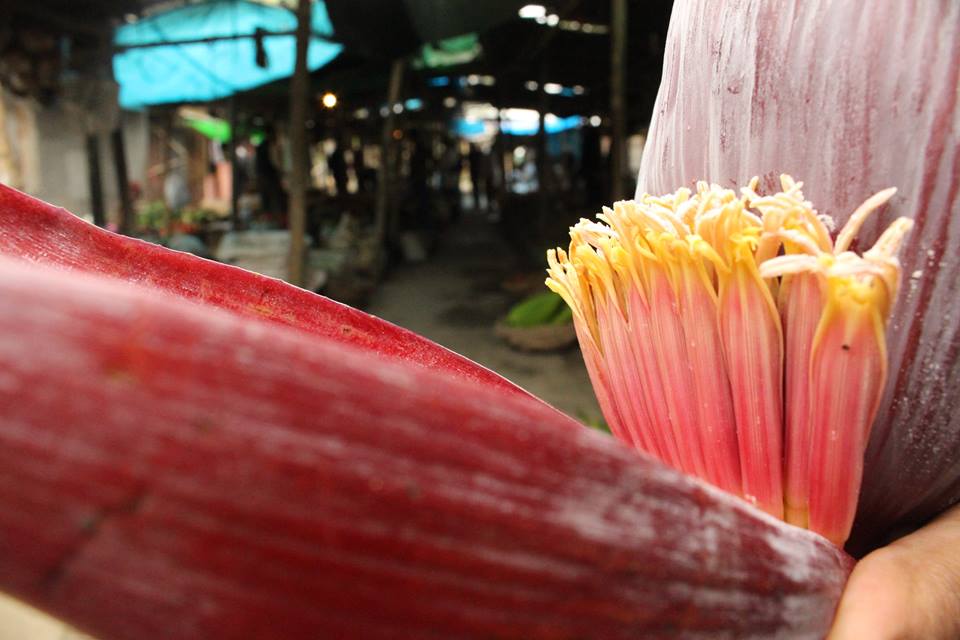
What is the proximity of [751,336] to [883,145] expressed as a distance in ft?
0.45

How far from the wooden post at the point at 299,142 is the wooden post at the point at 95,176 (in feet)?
5.75

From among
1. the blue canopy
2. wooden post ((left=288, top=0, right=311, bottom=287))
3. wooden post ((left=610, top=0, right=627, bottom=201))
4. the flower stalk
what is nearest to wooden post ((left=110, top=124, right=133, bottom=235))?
the blue canopy

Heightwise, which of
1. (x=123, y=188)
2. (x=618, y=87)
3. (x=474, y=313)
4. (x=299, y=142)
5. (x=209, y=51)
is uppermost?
(x=209, y=51)

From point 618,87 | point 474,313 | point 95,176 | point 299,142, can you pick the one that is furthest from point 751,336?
point 95,176

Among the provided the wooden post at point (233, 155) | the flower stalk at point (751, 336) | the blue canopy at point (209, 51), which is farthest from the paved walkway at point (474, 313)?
the flower stalk at point (751, 336)

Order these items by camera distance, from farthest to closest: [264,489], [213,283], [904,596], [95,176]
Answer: [95,176] → [213,283] → [904,596] → [264,489]

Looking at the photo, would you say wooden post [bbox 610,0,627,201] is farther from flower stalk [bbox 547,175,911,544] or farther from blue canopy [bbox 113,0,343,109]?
flower stalk [bbox 547,175,911,544]

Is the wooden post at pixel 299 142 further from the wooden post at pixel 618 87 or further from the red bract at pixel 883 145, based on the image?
the red bract at pixel 883 145

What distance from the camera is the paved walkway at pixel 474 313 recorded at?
3.50 m

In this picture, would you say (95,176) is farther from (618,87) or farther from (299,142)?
(618,87)

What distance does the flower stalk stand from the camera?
39 cm

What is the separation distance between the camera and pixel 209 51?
5379 mm

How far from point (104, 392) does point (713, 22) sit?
18.4 inches

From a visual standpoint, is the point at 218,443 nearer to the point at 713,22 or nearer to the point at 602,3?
the point at 713,22
